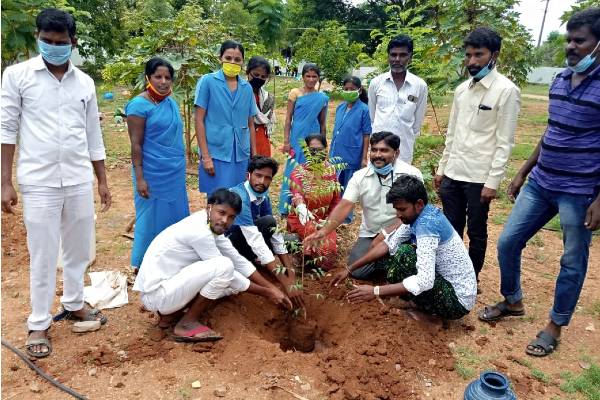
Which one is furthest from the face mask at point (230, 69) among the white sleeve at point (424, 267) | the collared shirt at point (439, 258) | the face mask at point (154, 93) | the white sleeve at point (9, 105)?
the white sleeve at point (424, 267)

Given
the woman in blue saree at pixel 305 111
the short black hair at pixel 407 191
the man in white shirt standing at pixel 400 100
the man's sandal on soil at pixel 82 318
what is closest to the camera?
the short black hair at pixel 407 191

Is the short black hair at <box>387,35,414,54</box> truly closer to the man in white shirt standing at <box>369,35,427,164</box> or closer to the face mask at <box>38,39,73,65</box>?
the man in white shirt standing at <box>369,35,427,164</box>

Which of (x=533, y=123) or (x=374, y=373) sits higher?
(x=533, y=123)

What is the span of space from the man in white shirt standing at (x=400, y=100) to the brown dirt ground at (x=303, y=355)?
1.63 m

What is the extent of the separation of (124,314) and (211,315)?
68cm

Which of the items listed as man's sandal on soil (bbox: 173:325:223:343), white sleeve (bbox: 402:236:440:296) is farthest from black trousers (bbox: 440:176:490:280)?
man's sandal on soil (bbox: 173:325:223:343)

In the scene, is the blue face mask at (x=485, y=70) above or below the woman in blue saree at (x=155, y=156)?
above

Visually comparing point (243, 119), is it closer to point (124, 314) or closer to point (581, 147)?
point (124, 314)

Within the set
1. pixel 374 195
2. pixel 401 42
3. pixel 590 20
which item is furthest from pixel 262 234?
pixel 590 20

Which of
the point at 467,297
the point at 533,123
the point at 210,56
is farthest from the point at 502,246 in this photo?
the point at 533,123

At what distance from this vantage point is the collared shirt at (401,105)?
4.37 m

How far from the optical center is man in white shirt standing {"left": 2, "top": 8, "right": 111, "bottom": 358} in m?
2.66

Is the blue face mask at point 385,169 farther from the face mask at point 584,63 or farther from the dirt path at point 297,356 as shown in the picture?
the face mask at point 584,63

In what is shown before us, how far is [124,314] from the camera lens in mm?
3449
